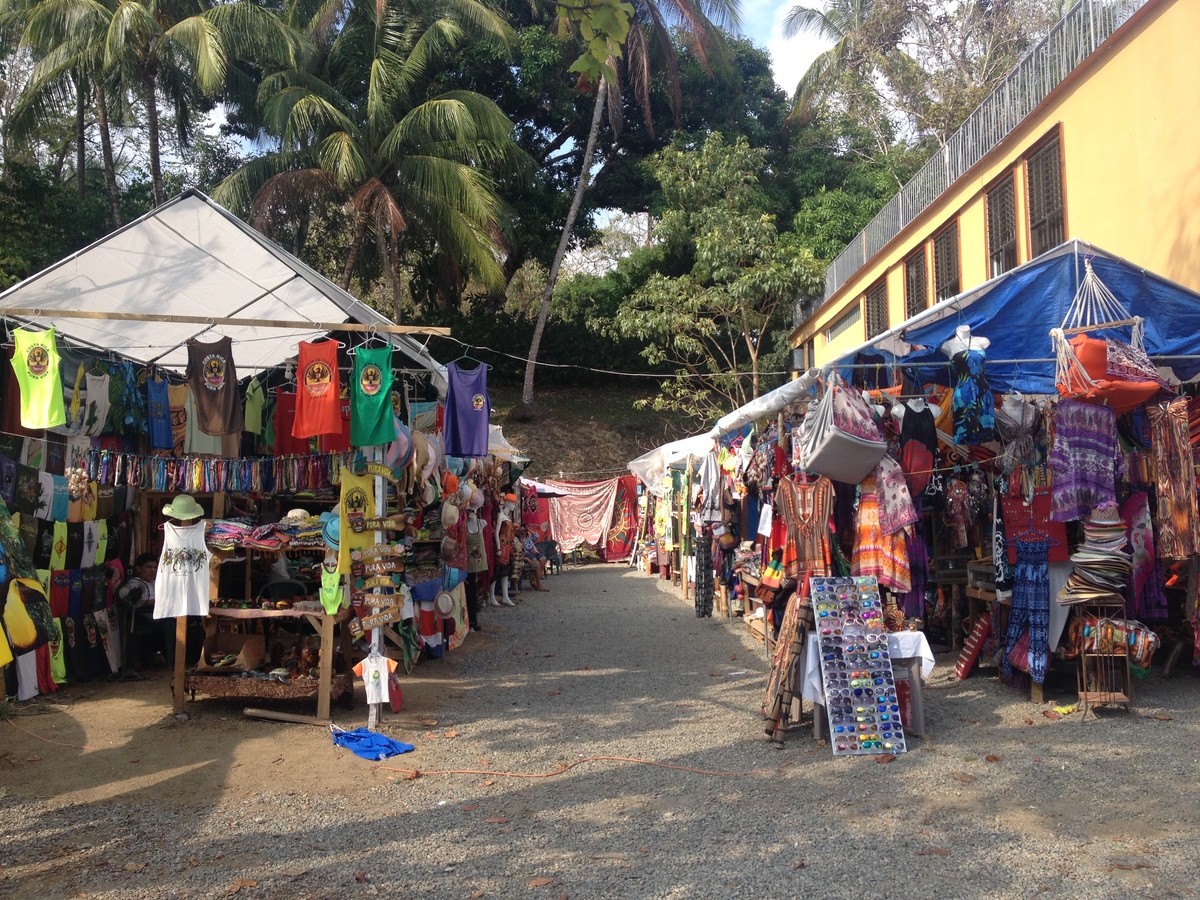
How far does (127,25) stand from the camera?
17.1 meters

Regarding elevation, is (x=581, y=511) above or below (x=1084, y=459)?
below

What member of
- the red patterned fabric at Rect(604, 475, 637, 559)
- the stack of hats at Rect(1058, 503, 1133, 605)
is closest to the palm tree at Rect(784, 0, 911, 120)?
the red patterned fabric at Rect(604, 475, 637, 559)

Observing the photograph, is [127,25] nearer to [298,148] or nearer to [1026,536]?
[298,148]

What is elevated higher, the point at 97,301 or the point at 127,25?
the point at 127,25

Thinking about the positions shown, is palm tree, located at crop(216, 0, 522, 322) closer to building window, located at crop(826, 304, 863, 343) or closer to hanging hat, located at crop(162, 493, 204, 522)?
building window, located at crop(826, 304, 863, 343)

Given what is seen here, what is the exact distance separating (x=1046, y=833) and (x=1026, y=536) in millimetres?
2901

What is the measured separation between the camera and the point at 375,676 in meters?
6.99

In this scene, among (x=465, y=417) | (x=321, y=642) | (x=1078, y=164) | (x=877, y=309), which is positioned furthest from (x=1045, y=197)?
(x=321, y=642)

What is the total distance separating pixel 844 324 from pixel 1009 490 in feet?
47.2

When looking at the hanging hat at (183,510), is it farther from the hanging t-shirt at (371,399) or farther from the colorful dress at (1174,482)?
the colorful dress at (1174,482)

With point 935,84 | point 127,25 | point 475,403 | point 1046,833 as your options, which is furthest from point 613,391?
point 1046,833

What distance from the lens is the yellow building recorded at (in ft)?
29.4

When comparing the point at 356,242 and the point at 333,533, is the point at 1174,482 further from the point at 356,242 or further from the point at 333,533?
the point at 356,242

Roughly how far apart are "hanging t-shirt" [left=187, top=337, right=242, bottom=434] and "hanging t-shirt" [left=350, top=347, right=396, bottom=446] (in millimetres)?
1046
